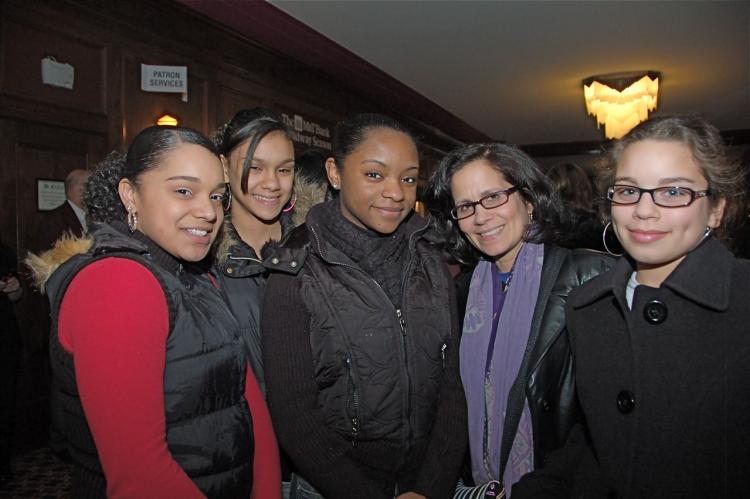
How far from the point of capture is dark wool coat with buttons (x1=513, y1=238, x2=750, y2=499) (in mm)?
1157

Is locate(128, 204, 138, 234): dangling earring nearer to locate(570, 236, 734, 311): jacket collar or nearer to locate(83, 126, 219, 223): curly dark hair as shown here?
locate(83, 126, 219, 223): curly dark hair

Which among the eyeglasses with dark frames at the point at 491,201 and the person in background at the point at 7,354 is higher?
the eyeglasses with dark frames at the point at 491,201

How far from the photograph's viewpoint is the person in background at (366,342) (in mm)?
1492

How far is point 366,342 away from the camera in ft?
4.99

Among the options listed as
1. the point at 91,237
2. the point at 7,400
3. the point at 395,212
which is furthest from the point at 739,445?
the point at 7,400

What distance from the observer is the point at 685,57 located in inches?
238

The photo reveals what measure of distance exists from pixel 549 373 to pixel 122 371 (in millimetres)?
1086

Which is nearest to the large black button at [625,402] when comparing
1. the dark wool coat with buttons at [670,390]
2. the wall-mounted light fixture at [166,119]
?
the dark wool coat with buttons at [670,390]

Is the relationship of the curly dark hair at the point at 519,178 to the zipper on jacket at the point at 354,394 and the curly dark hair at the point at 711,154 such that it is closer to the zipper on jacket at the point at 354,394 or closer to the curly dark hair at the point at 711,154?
the curly dark hair at the point at 711,154

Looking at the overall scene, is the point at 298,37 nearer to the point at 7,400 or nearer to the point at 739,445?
the point at 7,400

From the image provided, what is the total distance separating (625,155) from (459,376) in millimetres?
823

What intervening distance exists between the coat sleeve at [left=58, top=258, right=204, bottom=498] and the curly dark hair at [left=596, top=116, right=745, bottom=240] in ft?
3.87

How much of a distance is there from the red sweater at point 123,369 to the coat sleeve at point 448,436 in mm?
712

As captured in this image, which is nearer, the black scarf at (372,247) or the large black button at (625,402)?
the large black button at (625,402)
